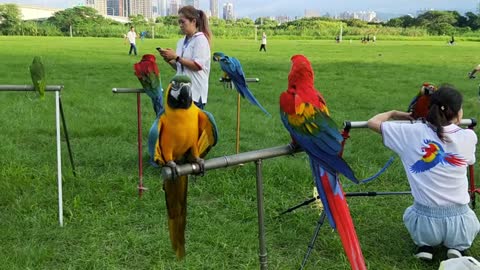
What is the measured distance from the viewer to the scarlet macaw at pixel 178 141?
1.58m

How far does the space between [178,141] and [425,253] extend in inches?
70.1

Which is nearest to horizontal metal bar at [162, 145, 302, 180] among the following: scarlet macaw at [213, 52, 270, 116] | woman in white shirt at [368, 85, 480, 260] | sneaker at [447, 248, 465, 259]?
woman in white shirt at [368, 85, 480, 260]

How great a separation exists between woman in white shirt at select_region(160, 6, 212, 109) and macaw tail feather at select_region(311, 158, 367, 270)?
2.01 meters

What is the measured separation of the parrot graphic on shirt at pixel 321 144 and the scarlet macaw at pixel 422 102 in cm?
109

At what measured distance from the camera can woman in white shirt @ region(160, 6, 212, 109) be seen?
3.43 metres

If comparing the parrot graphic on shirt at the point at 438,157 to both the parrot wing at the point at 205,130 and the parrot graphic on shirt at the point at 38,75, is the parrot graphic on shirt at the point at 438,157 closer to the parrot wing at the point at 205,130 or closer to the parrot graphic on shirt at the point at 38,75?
the parrot wing at the point at 205,130

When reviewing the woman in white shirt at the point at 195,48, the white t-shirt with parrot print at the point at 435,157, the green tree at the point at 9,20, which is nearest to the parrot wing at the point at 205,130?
the white t-shirt with parrot print at the point at 435,157

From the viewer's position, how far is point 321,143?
1559 mm

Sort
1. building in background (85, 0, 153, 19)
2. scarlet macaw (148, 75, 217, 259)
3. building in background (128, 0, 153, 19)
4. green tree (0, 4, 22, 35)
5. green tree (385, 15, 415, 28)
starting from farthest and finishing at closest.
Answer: building in background (128, 0, 153, 19)
building in background (85, 0, 153, 19)
green tree (385, 15, 415, 28)
green tree (0, 4, 22, 35)
scarlet macaw (148, 75, 217, 259)

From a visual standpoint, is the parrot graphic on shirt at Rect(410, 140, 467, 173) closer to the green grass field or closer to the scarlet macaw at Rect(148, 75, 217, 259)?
the green grass field

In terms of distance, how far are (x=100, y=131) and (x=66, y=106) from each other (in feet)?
5.21

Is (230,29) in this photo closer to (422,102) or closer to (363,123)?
(422,102)

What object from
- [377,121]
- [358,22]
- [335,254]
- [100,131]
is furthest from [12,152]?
[358,22]

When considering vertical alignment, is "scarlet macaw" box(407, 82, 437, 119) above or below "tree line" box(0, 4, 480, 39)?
below
